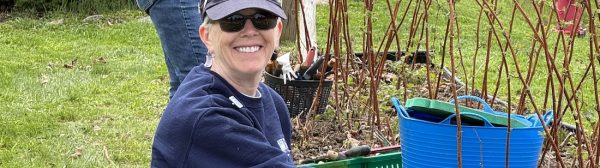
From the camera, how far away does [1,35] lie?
9461 millimetres

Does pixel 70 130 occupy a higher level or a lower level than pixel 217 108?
lower

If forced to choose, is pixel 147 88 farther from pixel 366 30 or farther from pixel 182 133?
pixel 182 133

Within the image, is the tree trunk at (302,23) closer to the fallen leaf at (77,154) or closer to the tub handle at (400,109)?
the fallen leaf at (77,154)

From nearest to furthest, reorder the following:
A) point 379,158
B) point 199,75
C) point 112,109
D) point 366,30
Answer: point 199,75, point 379,158, point 366,30, point 112,109

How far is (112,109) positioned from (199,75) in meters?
3.66

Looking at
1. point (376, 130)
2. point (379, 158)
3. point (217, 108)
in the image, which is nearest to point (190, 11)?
point (379, 158)

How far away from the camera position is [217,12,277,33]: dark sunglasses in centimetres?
259

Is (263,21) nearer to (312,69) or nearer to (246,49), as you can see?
(246,49)

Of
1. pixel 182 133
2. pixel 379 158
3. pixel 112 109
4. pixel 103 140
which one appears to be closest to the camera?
pixel 182 133

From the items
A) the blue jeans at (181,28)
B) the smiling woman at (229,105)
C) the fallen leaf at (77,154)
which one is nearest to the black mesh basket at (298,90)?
the fallen leaf at (77,154)

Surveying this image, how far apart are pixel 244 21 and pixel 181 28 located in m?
1.14

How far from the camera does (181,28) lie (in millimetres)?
3709

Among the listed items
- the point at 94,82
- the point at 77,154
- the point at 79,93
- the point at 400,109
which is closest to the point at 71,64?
the point at 94,82

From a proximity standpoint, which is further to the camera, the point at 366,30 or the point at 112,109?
the point at 112,109
